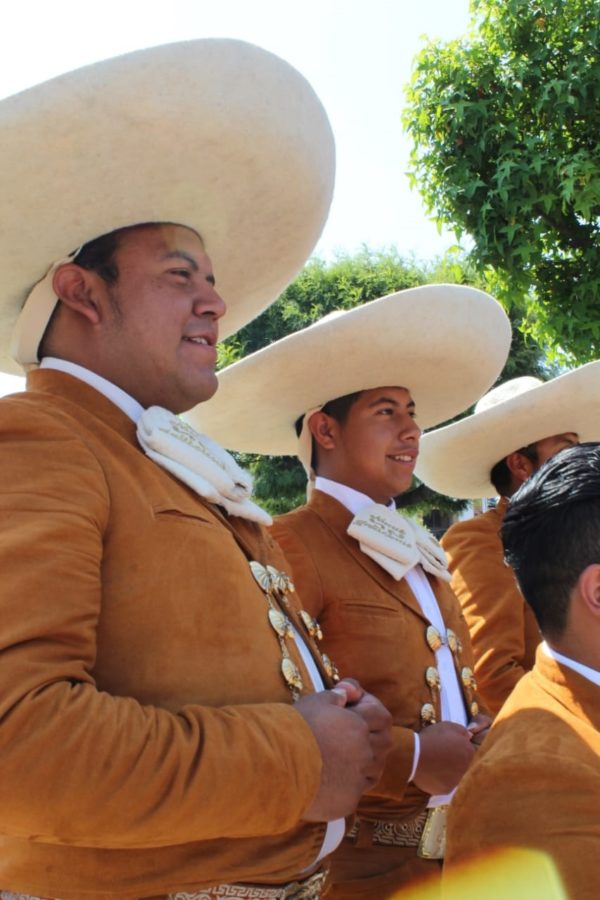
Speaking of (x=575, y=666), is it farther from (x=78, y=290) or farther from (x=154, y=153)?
(x=154, y=153)

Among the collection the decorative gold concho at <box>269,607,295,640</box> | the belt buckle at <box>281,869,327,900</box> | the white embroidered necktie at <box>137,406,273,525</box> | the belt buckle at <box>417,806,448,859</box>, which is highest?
the white embroidered necktie at <box>137,406,273,525</box>

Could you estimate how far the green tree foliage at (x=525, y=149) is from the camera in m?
7.15

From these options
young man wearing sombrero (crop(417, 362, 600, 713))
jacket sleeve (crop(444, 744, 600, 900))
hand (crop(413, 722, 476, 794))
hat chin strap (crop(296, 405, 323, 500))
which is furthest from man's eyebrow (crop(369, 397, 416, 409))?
jacket sleeve (crop(444, 744, 600, 900))

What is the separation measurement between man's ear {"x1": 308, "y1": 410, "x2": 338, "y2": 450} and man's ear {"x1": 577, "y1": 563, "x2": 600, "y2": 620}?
1.75m

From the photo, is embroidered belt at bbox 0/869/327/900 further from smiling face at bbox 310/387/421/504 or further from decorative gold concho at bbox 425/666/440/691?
smiling face at bbox 310/387/421/504

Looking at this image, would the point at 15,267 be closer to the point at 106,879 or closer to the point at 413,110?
the point at 106,879

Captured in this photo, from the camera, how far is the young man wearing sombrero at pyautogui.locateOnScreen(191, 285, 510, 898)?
9.73 feet

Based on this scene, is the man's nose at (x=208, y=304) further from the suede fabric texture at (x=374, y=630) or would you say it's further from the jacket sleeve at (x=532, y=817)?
the jacket sleeve at (x=532, y=817)

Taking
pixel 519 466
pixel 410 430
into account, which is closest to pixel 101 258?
pixel 410 430

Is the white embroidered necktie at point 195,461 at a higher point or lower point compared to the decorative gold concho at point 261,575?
higher

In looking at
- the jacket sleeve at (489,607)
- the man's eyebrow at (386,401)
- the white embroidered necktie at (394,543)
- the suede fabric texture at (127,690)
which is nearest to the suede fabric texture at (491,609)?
the jacket sleeve at (489,607)

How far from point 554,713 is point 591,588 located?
11.2 inches

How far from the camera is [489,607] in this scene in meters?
3.96

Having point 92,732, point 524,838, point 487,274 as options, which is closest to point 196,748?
point 92,732
